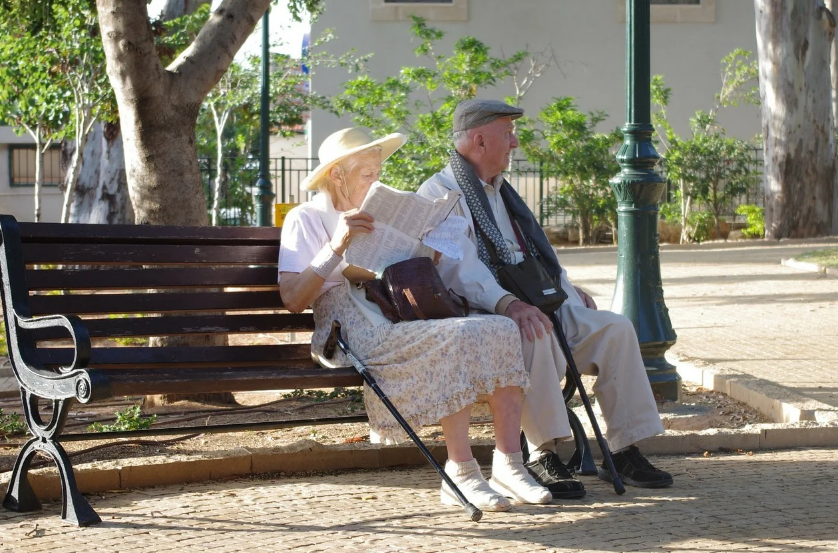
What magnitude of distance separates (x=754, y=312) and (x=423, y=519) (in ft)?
26.2

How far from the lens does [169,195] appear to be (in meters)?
6.31

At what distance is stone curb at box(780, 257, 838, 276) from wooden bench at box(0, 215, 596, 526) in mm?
11054

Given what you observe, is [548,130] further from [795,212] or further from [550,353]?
[550,353]

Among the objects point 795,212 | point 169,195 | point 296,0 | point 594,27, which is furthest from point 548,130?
point 169,195

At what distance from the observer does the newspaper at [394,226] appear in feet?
14.5

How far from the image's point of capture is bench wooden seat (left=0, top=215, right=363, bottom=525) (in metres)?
4.00

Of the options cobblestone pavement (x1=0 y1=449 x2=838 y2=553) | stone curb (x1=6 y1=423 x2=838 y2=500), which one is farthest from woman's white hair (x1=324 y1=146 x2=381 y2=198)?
cobblestone pavement (x1=0 y1=449 x2=838 y2=553)

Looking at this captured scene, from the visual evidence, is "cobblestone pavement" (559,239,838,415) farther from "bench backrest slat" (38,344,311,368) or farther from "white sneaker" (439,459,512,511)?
"bench backrest slat" (38,344,311,368)

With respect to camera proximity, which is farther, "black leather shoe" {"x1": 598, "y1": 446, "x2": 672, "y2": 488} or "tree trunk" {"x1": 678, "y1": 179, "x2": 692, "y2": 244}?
"tree trunk" {"x1": 678, "y1": 179, "x2": 692, "y2": 244}

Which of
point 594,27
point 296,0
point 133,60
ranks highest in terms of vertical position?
point 594,27

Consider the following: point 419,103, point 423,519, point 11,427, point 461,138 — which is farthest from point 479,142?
point 419,103

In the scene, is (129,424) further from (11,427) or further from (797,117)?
(797,117)

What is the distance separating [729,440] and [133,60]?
3.57 meters

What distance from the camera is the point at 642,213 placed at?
6156 mm
